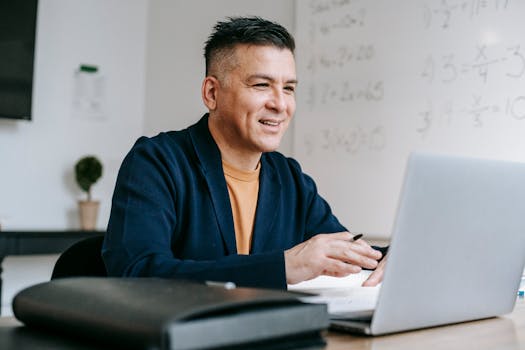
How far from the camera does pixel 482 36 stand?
2.59 metres

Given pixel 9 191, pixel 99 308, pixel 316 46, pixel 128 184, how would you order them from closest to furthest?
pixel 99 308
pixel 128 184
pixel 316 46
pixel 9 191

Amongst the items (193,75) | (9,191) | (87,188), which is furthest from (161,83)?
(9,191)

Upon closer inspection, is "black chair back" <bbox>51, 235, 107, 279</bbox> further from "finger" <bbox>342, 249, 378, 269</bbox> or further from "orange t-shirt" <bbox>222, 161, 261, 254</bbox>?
"finger" <bbox>342, 249, 378, 269</bbox>

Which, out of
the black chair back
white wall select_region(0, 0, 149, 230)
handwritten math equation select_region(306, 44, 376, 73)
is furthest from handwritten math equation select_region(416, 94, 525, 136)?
white wall select_region(0, 0, 149, 230)

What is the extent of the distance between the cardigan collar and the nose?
16cm

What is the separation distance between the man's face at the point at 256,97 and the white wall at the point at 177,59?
2240 millimetres

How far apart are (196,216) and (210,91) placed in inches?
16.0

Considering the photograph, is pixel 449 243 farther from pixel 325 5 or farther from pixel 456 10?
pixel 325 5

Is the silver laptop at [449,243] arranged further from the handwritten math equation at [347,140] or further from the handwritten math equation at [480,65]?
the handwritten math equation at [347,140]

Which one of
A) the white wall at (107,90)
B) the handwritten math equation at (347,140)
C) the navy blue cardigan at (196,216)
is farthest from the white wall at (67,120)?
the navy blue cardigan at (196,216)

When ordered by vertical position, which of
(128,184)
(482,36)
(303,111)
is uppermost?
(482,36)

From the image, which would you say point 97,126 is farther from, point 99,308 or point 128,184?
point 99,308

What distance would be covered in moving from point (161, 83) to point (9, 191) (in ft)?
3.63

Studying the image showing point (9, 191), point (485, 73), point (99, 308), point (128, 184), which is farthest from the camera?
point (9, 191)
